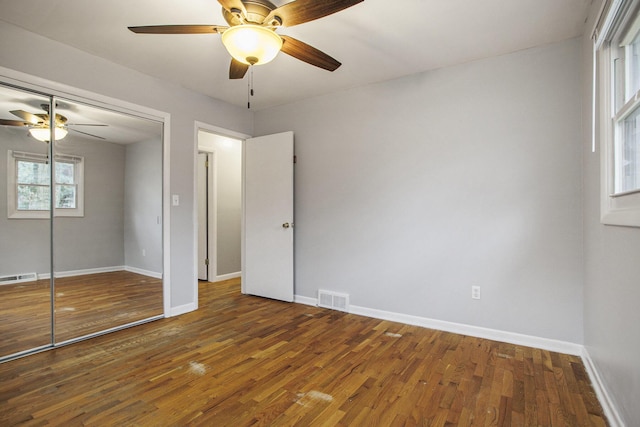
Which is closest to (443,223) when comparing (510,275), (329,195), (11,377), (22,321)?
(510,275)

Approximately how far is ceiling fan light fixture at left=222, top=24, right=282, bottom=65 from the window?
195cm

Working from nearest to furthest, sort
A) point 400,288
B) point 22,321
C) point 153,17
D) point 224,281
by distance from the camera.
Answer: point 153,17, point 22,321, point 400,288, point 224,281

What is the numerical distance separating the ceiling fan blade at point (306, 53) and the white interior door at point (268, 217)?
1.64 meters

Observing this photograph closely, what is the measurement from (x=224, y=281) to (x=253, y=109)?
2670 mm

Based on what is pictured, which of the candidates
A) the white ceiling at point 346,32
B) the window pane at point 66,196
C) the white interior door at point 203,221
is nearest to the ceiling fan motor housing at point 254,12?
the white ceiling at point 346,32

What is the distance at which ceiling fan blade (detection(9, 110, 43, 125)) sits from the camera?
95.4 inches

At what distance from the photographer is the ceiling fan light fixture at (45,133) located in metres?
2.50

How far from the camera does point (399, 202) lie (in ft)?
10.4

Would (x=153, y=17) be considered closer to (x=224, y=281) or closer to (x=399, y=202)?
(x=399, y=202)

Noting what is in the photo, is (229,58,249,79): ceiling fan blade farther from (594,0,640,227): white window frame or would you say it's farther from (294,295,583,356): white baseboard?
(294,295,583,356): white baseboard

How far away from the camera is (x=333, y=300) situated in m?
3.60

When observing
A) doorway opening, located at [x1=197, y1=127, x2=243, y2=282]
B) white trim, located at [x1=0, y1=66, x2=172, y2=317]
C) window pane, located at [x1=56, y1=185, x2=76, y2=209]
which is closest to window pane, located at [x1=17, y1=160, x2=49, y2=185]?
window pane, located at [x1=56, y1=185, x2=76, y2=209]

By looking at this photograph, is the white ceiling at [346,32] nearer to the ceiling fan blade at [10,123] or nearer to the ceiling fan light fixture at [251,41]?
the ceiling fan light fixture at [251,41]

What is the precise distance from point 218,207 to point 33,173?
8.71ft
